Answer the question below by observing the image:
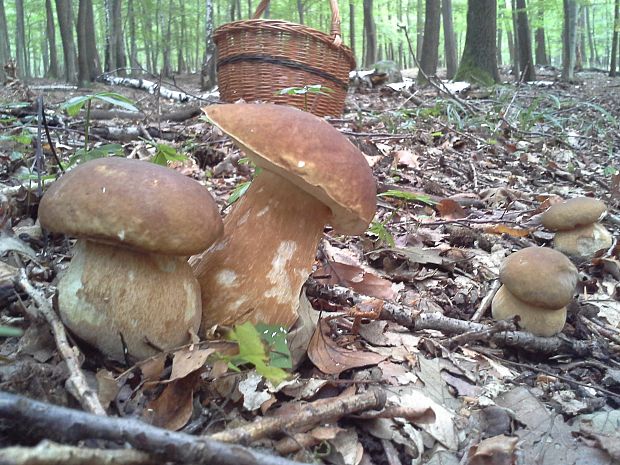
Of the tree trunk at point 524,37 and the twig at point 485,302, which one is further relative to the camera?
the tree trunk at point 524,37

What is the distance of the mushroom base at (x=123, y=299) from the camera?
142 cm

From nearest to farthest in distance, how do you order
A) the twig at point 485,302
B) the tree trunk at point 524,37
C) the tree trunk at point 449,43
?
the twig at point 485,302 < the tree trunk at point 524,37 < the tree trunk at point 449,43

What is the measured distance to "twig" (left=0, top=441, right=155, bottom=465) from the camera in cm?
79

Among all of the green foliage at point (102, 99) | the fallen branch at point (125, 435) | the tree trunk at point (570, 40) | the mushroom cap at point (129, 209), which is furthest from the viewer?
the tree trunk at point (570, 40)

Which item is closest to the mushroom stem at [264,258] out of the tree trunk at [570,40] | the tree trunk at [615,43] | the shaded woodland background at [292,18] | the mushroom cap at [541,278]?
the mushroom cap at [541,278]

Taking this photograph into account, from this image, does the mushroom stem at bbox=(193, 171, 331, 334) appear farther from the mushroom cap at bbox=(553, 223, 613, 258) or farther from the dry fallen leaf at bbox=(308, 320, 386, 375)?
the mushroom cap at bbox=(553, 223, 613, 258)

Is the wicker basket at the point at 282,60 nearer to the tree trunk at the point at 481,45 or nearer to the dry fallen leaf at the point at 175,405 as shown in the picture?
the dry fallen leaf at the point at 175,405

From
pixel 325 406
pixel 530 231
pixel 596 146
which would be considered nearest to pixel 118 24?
pixel 596 146

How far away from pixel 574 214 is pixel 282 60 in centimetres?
306

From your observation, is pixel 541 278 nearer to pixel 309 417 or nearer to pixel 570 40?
pixel 309 417

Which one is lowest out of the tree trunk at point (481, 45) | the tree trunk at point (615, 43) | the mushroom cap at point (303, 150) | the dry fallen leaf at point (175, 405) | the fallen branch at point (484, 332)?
the fallen branch at point (484, 332)

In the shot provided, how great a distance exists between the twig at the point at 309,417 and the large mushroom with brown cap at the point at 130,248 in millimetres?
463

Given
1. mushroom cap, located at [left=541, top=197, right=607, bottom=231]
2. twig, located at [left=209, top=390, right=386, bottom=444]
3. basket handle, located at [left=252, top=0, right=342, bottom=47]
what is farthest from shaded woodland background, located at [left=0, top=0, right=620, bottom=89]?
twig, located at [left=209, top=390, right=386, bottom=444]

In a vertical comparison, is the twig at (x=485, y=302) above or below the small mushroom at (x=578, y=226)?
below
